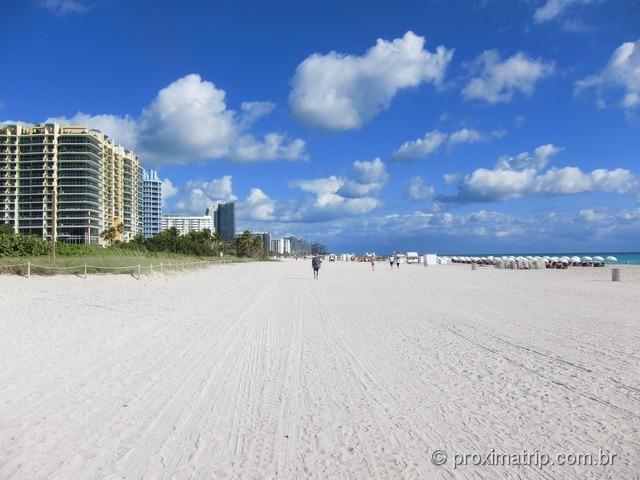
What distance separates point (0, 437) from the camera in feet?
13.7

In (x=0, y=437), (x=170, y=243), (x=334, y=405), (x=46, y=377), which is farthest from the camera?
(x=170, y=243)

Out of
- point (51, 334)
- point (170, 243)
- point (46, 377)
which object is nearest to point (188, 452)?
point (46, 377)

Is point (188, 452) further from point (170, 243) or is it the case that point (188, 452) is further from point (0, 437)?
point (170, 243)

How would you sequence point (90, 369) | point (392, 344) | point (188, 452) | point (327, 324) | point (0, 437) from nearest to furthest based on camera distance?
point (188, 452) → point (0, 437) → point (90, 369) → point (392, 344) → point (327, 324)

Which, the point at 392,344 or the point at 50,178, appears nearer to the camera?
the point at 392,344

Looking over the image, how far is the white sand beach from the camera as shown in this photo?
371 centimetres

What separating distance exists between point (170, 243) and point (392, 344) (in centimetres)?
6617

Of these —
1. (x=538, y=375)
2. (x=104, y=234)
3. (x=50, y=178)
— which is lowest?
(x=538, y=375)
